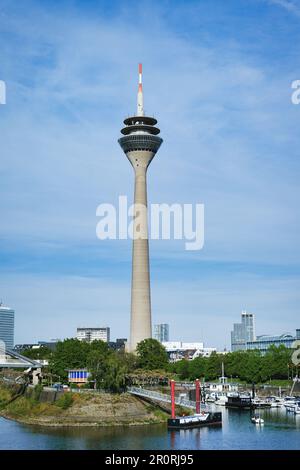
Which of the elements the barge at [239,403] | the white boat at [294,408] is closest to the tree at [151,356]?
the barge at [239,403]

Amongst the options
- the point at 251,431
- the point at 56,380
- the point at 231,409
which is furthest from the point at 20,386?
the point at 251,431

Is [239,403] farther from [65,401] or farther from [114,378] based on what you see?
[65,401]

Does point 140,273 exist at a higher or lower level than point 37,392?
higher

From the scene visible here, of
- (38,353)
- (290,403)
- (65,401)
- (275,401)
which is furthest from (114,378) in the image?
(38,353)

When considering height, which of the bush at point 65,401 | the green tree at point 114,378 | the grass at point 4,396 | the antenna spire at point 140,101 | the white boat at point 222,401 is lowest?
the white boat at point 222,401

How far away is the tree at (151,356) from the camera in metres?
105

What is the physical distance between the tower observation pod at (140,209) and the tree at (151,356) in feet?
60.3

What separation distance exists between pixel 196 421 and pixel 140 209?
6883cm

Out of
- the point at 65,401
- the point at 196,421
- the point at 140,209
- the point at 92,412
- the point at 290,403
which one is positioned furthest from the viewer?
the point at 140,209

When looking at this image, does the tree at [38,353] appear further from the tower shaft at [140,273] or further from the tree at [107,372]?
the tree at [107,372]

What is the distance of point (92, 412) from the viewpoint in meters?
74.1

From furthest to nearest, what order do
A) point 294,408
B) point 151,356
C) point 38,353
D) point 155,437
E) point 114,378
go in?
point 38,353 → point 151,356 → point 294,408 → point 114,378 → point 155,437

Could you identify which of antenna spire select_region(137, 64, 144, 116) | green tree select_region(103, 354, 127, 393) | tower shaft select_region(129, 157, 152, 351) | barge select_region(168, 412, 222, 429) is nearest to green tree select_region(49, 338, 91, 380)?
tower shaft select_region(129, 157, 152, 351)

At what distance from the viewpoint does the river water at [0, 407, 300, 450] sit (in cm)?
5716
